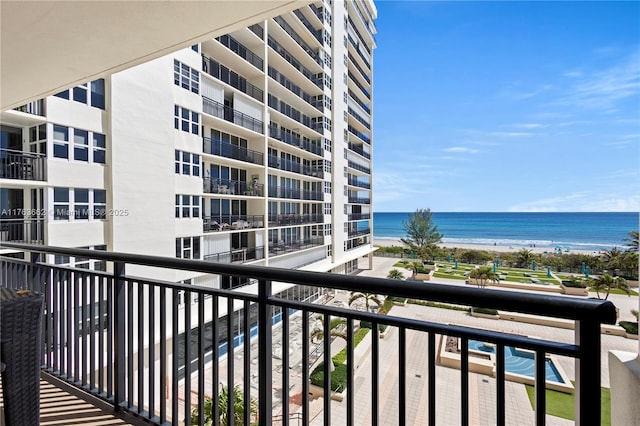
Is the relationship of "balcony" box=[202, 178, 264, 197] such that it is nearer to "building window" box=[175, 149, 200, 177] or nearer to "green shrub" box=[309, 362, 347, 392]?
"building window" box=[175, 149, 200, 177]

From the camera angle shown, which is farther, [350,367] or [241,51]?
[241,51]

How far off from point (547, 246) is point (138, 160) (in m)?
41.8

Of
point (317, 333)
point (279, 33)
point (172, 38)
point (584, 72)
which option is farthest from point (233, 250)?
point (584, 72)

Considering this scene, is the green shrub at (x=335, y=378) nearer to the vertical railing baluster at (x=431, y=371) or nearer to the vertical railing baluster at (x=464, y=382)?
the vertical railing baluster at (x=431, y=371)

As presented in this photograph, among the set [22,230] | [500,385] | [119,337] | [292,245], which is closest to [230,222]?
[292,245]

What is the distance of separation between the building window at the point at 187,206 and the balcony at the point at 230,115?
309cm

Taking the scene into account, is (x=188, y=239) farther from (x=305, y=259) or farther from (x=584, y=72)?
(x=584, y=72)

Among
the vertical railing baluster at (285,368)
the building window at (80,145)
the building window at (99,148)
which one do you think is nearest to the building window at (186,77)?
the building window at (99,148)

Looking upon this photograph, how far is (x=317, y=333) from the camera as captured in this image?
8.18 m

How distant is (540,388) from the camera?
850mm

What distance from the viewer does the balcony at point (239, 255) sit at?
11753mm

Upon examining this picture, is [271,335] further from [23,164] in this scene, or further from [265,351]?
[23,164]

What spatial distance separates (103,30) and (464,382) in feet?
8.46

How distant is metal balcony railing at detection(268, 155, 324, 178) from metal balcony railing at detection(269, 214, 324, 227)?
7.20ft
